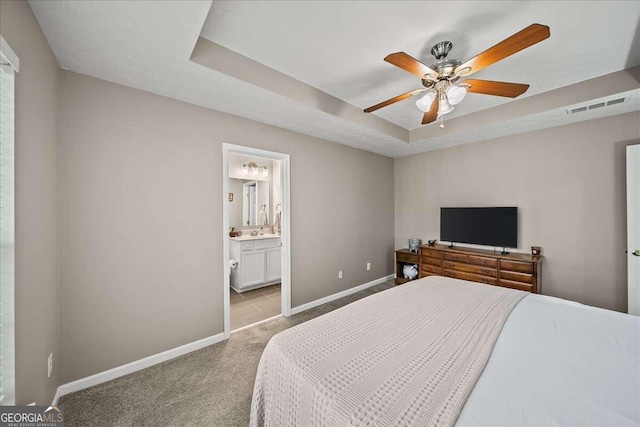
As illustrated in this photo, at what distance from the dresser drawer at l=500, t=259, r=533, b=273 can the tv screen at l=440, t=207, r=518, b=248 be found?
0.33 meters

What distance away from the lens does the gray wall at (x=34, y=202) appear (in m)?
1.21

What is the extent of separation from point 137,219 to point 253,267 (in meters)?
2.27

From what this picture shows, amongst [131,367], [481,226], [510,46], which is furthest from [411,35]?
[131,367]

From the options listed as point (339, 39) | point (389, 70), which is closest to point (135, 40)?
point (339, 39)

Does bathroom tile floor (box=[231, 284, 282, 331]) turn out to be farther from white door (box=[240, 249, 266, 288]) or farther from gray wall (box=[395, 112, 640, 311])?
gray wall (box=[395, 112, 640, 311])

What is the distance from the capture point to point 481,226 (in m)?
3.50

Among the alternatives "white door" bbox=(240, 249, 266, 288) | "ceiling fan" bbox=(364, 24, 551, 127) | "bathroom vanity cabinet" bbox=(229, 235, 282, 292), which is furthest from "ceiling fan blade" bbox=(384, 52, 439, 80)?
"white door" bbox=(240, 249, 266, 288)

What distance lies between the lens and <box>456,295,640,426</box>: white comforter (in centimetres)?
82

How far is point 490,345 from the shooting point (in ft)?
4.06

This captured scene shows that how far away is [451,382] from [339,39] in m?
2.14

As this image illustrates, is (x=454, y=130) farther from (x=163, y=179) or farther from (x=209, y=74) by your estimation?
(x=163, y=179)

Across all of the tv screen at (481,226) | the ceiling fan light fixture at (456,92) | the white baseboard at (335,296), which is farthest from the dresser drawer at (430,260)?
the ceiling fan light fixture at (456,92)

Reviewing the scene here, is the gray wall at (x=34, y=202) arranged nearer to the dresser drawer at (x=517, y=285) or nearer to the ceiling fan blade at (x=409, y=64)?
the ceiling fan blade at (x=409, y=64)

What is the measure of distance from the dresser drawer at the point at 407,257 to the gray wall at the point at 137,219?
103 inches
